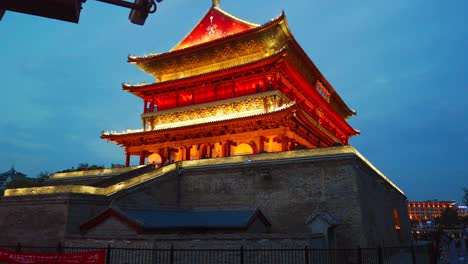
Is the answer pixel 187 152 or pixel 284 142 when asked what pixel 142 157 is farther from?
pixel 284 142

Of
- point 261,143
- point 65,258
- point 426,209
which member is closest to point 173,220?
point 65,258

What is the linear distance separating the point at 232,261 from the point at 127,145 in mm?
20888

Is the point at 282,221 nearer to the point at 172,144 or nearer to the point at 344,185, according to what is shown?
the point at 344,185

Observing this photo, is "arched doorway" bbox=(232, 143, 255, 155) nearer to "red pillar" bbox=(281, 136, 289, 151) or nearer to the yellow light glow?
"red pillar" bbox=(281, 136, 289, 151)

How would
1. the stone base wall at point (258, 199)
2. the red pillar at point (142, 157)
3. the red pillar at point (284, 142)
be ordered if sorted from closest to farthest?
the stone base wall at point (258, 199) → the red pillar at point (284, 142) → the red pillar at point (142, 157)

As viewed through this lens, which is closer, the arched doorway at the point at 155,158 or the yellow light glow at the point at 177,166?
the yellow light glow at the point at 177,166

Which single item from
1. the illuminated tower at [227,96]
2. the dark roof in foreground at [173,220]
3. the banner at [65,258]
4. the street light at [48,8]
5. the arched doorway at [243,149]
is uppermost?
the illuminated tower at [227,96]

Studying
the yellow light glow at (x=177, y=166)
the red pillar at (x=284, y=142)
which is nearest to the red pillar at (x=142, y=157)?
the yellow light glow at (x=177, y=166)

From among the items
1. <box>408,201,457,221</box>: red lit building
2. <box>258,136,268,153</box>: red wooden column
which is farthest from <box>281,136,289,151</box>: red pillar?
<box>408,201,457,221</box>: red lit building

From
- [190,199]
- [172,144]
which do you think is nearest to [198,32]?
[172,144]

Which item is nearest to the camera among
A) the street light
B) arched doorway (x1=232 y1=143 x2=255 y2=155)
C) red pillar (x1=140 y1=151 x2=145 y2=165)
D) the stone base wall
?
the street light

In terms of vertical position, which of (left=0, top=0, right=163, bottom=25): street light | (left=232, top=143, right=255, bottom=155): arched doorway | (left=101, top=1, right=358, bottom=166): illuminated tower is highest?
(left=101, top=1, right=358, bottom=166): illuminated tower

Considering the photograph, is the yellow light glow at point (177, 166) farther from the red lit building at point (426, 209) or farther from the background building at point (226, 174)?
the red lit building at point (426, 209)

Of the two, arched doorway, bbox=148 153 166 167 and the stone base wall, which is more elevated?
arched doorway, bbox=148 153 166 167
